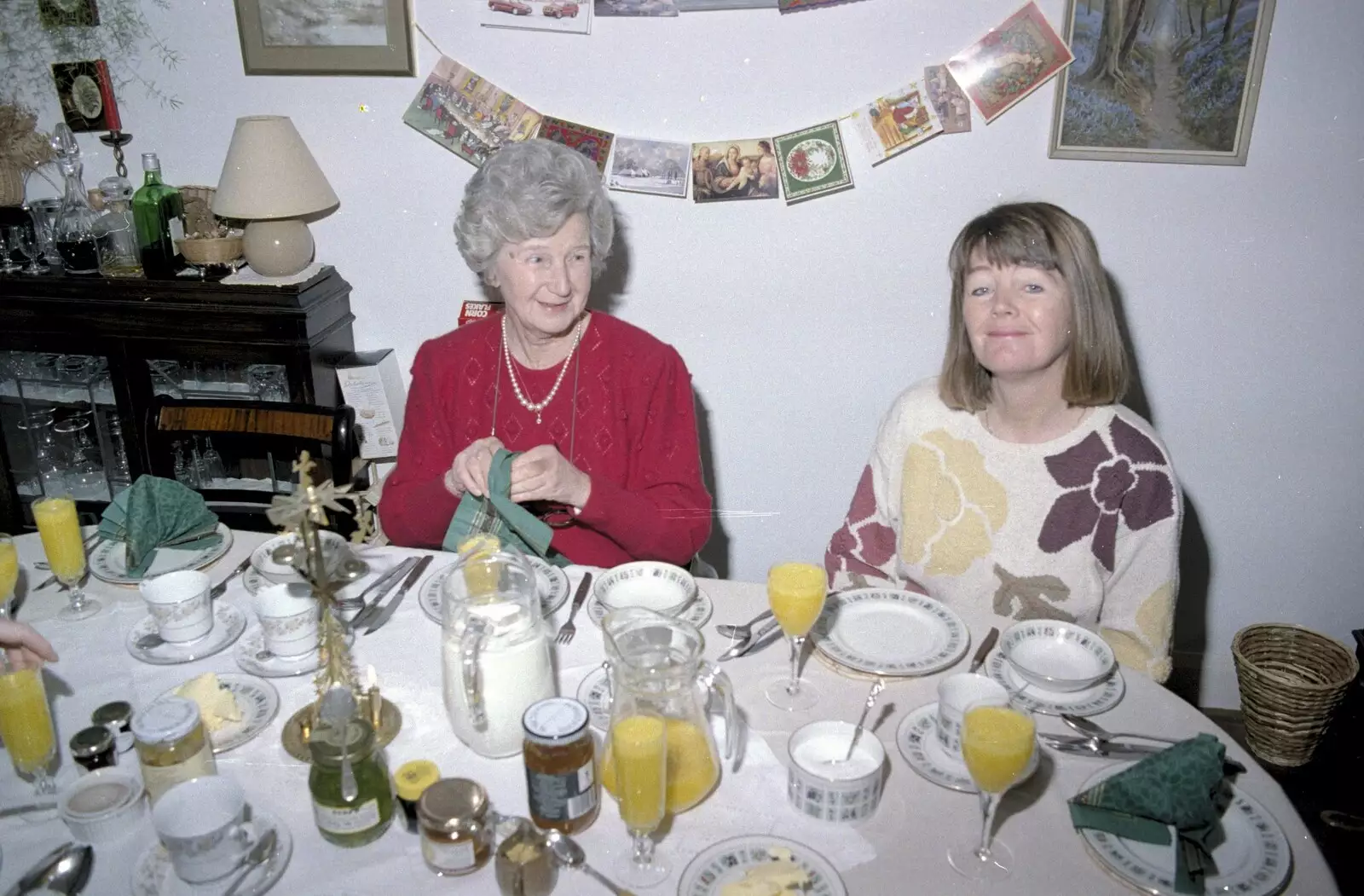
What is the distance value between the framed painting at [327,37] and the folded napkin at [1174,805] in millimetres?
2297

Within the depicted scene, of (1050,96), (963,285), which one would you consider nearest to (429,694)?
(963,285)

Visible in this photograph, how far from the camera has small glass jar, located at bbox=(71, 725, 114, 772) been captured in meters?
1.16

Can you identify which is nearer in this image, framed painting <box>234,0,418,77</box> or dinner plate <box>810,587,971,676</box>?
dinner plate <box>810,587,971,676</box>

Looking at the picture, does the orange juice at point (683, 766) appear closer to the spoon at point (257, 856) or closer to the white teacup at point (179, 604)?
the spoon at point (257, 856)

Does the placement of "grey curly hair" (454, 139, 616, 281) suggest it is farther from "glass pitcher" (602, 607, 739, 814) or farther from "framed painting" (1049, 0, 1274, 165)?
"framed painting" (1049, 0, 1274, 165)

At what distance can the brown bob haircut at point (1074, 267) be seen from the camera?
1642 mm

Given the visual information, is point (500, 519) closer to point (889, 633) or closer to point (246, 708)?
point (246, 708)

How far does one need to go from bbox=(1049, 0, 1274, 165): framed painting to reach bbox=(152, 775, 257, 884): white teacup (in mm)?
2195

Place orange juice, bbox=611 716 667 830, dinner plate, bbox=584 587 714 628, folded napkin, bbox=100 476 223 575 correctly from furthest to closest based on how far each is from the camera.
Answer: folded napkin, bbox=100 476 223 575 < dinner plate, bbox=584 587 714 628 < orange juice, bbox=611 716 667 830

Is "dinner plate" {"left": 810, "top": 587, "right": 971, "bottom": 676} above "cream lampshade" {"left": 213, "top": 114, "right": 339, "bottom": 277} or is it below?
below

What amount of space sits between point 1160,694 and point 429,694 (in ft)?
3.24

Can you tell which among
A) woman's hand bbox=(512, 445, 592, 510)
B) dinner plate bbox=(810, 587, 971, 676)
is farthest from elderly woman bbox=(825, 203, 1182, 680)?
woman's hand bbox=(512, 445, 592, 510)

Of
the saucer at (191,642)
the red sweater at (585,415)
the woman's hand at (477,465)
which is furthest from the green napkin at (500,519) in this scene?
the saucer at (191,642)

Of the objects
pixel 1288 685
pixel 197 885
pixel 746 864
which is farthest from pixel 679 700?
pixel 1288 685
